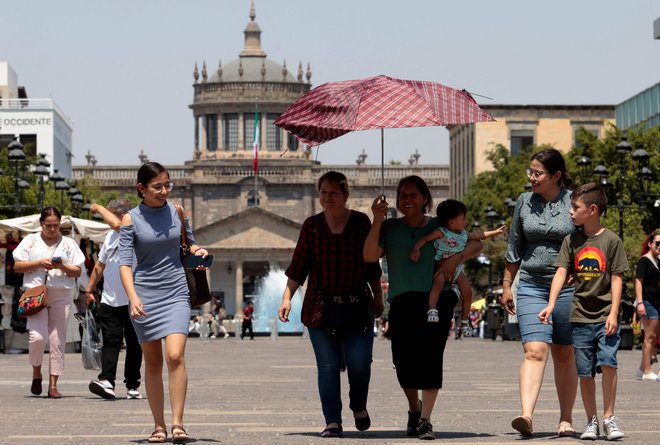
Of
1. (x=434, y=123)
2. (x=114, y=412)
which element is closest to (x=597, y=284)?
(x=434, y=123)

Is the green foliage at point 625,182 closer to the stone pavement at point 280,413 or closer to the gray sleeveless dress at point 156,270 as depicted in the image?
the stone pavement at point 280,413

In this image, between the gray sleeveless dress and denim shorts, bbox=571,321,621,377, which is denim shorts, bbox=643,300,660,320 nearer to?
denim shorts, bbox=571,321,621,377

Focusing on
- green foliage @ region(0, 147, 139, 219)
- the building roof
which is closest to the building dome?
the building roof

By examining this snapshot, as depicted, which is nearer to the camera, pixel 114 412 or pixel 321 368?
pixel 321 368

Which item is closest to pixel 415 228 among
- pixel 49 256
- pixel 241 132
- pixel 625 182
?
pixel 49 256

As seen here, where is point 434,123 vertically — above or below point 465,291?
above

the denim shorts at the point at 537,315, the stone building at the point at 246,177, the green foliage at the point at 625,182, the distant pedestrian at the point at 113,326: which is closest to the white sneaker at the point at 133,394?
the distant pedestrian at the point at 113,326

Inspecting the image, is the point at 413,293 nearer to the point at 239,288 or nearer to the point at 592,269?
the point at 592,269

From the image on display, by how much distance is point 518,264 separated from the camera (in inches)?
477

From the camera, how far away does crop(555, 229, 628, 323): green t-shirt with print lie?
11805mm

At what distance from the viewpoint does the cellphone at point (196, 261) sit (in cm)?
1162

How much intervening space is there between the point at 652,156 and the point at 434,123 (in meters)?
53.1

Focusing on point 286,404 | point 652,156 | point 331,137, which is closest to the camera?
point 331,137

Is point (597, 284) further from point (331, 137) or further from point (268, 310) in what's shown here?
point (268, 310)
